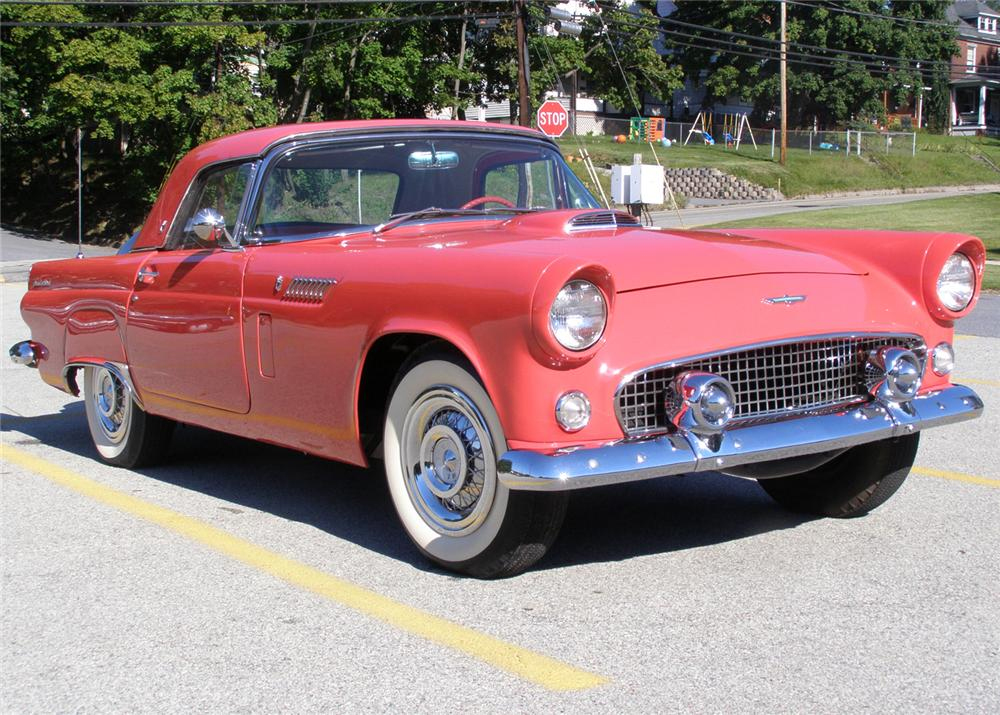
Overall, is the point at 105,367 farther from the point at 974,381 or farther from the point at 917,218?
the point at 917,218

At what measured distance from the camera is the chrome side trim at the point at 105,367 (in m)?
5.78

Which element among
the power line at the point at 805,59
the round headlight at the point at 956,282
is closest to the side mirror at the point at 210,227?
the round headlight at the point at 956,282

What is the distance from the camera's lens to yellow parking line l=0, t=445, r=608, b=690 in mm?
3254

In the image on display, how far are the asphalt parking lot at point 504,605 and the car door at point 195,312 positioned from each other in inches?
21.5

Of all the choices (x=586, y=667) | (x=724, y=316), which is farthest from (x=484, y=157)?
(x=586, y=667)

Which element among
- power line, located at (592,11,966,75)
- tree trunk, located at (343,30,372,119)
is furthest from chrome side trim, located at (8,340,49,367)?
power line, located at (592,11,966,75)

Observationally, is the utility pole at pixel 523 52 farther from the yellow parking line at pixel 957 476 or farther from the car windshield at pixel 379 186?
the yellow parking line at pixel 957 476

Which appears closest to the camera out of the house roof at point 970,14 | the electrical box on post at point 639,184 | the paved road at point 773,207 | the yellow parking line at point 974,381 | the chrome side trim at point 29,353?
the chrome side trim at point 29,353

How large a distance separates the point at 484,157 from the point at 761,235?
1.30 metres

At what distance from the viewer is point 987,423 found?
6.74 metres

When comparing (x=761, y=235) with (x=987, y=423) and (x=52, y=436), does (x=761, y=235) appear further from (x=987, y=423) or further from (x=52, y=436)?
(x=52, y=436)

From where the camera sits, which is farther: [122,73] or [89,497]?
[122,73]

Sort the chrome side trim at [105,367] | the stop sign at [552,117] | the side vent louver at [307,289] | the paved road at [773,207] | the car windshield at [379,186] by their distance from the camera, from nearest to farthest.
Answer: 1. the side vent louver at [307,289]
2. the car windshield at [379,186]
3. the chrome side trim at [105,367]
4. the stop sign at [552,117]
5. the paved road at [773,207]

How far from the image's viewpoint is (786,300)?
4047 millimetres
